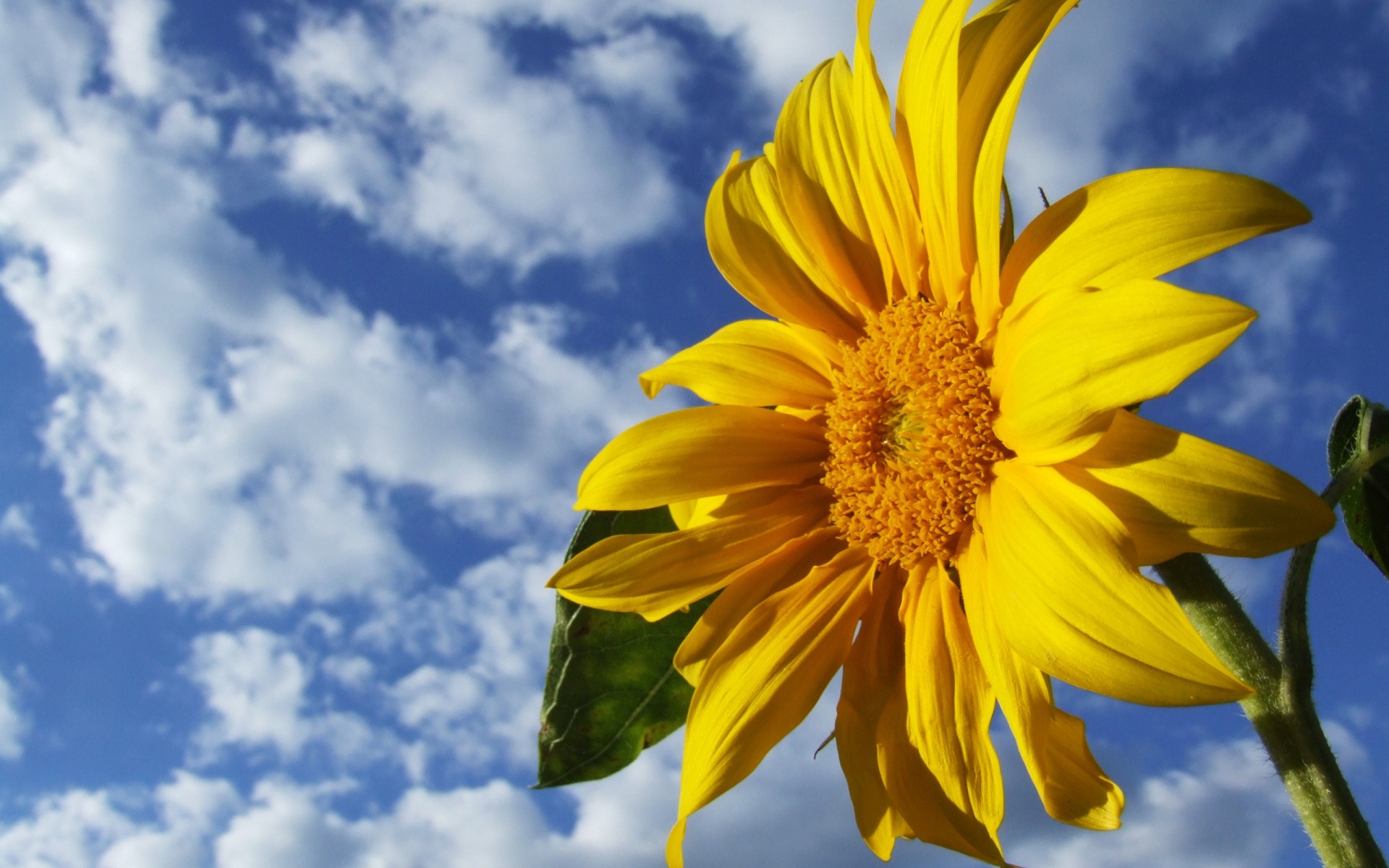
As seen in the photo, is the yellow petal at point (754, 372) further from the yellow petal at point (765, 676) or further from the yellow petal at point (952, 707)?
the yellow petal at point (952, 707)

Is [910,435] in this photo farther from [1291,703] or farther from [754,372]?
[1291,703]

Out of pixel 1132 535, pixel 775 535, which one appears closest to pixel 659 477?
pixel 775 535

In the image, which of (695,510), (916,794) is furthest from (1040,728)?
(695,510)

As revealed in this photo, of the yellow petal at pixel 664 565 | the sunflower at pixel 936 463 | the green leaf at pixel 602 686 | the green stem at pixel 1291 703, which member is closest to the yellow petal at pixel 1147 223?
the sunflower at pixel 936 463

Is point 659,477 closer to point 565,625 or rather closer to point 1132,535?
point 565,625

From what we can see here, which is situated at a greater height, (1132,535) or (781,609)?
(781,609)
